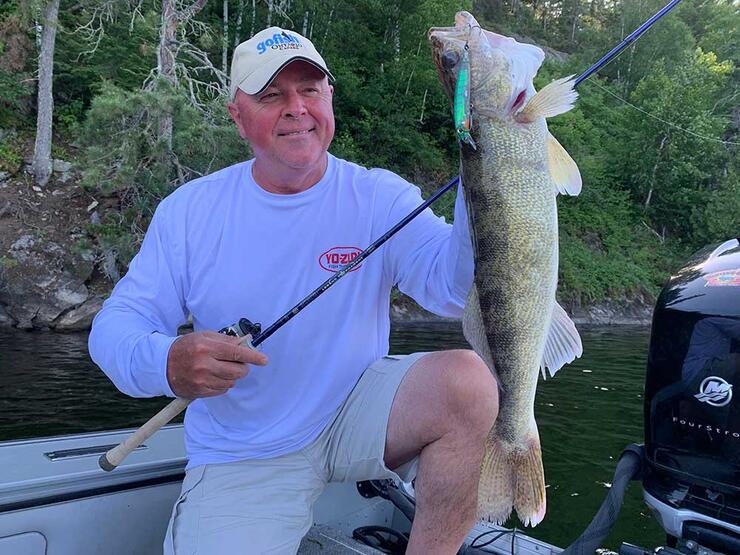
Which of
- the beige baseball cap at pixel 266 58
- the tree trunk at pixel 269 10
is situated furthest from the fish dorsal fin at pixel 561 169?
the tree trunk at pixel 269 10

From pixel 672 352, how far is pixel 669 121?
30.2 metres

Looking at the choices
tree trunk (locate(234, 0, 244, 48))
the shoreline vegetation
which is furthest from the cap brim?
tree trunk (locate(234, 0, 244, 48))

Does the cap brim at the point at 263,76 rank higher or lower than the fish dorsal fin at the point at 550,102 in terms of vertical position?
higher

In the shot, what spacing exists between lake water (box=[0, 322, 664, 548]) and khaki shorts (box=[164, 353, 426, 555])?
11.3 feet

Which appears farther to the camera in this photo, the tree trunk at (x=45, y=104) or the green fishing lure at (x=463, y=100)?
the tree trunk at (x=45, y=104)

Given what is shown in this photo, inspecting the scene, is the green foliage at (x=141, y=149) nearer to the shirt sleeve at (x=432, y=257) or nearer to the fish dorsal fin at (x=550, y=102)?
the shirt sleeve at (x=432, y=257)

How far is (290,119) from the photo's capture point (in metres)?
2.53

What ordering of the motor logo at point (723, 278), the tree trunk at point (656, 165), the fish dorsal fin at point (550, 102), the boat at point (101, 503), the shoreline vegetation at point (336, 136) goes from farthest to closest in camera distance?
the tree trunk at point (656, 165) → the shoreline vegetation at point (336, 136) → the motor logo at point (723, 278) → the boat at point (101, 503) → the fish dorsal fin at point (550, 102)

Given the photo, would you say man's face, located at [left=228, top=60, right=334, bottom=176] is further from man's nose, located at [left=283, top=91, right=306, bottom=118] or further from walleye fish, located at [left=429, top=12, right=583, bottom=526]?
walleye fish, located at [left=429, top=12, right=583, bottom=526]

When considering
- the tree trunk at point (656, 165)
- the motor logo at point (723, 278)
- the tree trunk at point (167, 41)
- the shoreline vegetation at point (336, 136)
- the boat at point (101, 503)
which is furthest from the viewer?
the tree trunk at point (656, 165)

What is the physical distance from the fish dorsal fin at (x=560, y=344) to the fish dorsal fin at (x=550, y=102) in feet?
2.20

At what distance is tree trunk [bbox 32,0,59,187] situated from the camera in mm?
15672

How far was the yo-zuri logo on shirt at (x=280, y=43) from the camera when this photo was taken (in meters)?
2.56

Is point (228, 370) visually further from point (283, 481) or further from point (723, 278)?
point (723, 278)
